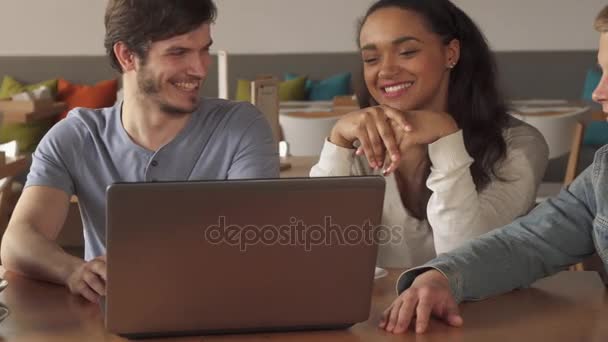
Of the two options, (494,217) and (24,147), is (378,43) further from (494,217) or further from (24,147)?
(24,147)

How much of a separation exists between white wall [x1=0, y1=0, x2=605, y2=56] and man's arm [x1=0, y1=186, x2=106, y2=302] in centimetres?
427

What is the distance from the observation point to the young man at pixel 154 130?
205cm

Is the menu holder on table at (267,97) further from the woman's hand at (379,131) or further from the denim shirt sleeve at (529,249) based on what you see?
the denim shirt sleeve at (529,249)

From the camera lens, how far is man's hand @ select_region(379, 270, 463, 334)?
1291 millimetres

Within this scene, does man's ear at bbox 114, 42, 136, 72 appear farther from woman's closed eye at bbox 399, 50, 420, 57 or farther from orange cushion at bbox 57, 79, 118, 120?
orange cushion at bbox 57, 79, 118, 120

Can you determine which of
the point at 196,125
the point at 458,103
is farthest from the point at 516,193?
the point at 196,125

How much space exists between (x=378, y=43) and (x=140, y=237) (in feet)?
3.35

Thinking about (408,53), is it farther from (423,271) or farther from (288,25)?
(288,25)

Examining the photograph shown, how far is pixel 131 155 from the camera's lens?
207 centimetres

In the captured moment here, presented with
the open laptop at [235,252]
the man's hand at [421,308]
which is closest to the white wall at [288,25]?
the man's hand at [421,308]

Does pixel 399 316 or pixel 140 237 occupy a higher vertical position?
pixel 140 237

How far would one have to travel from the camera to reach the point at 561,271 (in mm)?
1631

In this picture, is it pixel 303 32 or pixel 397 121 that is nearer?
pixel 397 121

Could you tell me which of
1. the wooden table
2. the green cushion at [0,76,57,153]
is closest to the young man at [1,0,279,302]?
the wooden table
